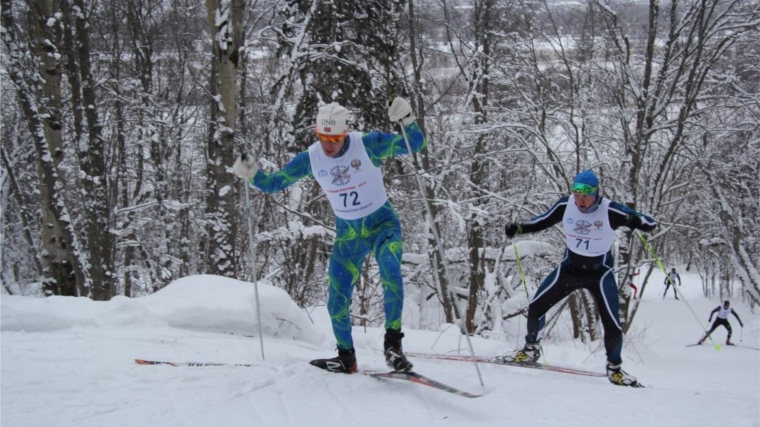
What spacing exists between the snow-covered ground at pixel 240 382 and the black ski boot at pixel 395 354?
115 millimetres

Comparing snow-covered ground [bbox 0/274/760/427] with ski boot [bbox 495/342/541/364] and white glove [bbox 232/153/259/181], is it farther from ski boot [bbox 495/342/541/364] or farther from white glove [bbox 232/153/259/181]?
white glove [bbox 232/153/259/181]

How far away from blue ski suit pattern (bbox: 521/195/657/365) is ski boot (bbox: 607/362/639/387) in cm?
6

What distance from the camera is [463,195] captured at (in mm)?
16750

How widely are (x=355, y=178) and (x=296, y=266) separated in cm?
708

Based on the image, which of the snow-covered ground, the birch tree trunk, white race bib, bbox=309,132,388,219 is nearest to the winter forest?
the birch tree trunk

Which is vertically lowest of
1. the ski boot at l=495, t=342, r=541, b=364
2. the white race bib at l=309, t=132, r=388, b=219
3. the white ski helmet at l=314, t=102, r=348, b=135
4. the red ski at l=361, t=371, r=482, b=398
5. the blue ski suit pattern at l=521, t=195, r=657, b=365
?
the ski boot at l=495, t=342, r=541, b=364

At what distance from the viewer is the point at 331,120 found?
3877mm

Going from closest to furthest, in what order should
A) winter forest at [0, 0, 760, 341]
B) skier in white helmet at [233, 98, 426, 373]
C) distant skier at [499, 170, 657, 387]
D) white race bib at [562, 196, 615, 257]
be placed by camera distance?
1. skier in white helmet at [233, 98, 426, 373]
2. distant skier at [499, 170, 657, 387]
3. white race bib at [562, 196, 615, 257]
4. winter forest at [0, 0, 760, 341]

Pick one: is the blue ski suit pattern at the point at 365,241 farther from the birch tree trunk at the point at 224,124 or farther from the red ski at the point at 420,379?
the birch tree trunk at the point at 224,124

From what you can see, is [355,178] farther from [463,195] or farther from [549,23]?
[463,195]

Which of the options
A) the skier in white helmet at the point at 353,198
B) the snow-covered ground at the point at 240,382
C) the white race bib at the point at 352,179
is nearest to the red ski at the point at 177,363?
the snow-covered ground at the point at 240,382

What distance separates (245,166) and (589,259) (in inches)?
124

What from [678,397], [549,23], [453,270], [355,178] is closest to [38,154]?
[355,178]

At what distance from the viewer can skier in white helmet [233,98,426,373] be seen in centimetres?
396
